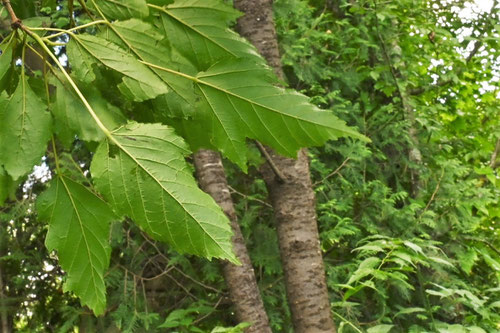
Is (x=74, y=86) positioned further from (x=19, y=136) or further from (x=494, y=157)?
(x=494, y=157)

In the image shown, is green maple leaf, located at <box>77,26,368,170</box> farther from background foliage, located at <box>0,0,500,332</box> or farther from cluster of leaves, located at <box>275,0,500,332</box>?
cluster of leaves, located at <box>275,0,500,332</box>

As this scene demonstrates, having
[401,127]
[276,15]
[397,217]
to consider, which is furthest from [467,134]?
[276,15]

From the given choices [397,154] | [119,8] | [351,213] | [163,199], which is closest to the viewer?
[163,199]

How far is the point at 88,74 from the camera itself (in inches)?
20.3

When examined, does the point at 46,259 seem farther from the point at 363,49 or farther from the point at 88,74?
the point at 88,74

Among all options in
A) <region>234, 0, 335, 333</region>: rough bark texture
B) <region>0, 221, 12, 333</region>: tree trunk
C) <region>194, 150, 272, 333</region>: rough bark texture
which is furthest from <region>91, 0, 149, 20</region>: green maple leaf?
<region>0, 221, 12, 333</region>: tree trunk

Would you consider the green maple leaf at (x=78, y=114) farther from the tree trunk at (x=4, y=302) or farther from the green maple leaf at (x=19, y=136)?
the tree trunk at (x=4, y=302)

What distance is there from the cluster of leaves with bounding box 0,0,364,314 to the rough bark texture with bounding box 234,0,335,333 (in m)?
1.72

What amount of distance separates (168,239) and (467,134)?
4198 mm

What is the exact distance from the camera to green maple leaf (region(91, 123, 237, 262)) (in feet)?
1.51

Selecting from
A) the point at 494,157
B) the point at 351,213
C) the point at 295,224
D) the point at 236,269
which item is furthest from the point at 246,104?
the point at 494,157

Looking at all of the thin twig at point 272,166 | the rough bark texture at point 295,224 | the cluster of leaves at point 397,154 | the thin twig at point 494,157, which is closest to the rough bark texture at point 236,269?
the rough bark texture at point 295,224

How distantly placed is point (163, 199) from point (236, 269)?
207cm

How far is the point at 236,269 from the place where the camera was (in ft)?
8.18
